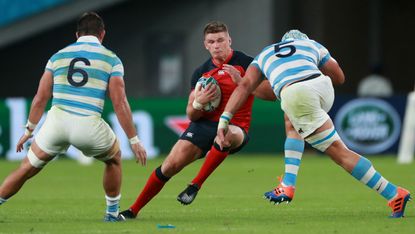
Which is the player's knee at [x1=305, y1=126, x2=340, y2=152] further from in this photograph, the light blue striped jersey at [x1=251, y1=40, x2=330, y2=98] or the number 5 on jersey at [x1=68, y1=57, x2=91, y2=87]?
the number 5 on jersey at [x1=68, y1=57, x2=91, y2=87]

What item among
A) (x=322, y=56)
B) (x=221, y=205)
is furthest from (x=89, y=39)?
(x=221, y=205)

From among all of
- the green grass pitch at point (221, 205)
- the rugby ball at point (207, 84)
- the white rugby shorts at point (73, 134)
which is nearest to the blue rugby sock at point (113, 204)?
the green grass pitch at point (221, 205)

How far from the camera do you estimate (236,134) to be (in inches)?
462

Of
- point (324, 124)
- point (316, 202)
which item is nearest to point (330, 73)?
point (324, 124)

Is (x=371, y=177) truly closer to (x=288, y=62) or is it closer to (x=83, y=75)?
(x=288, y=62)

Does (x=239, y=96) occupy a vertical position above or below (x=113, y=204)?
above

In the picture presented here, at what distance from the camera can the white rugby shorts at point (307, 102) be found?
11102 mm

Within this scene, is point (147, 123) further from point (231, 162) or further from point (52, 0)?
point (52, 0)

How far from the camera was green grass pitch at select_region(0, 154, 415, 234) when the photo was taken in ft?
35.2

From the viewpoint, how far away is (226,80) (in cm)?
1187

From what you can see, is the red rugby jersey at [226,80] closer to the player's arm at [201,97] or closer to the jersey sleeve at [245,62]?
the jersey sleeve at [245,62]

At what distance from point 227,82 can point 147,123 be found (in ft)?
34.2

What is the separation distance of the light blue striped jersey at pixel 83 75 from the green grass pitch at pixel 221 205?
1133 millimetres

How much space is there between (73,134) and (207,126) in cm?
165
